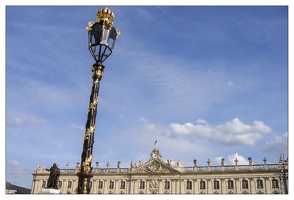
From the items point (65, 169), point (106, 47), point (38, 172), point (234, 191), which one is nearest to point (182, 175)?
point (234, 191)

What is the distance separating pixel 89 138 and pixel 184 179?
43.7m

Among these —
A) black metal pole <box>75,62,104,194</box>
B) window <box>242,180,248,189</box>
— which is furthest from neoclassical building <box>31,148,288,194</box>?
black metal pole <box>75,62,104,194</box>

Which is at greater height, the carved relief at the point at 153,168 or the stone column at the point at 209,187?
the carved relief at the point at 153,168

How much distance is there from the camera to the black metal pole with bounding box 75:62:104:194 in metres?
9.12

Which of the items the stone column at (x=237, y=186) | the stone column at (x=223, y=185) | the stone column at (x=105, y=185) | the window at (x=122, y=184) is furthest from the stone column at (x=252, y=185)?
the stone column at (x=105, y=185)

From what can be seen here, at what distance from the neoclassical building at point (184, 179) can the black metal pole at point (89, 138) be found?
4187 centimetres

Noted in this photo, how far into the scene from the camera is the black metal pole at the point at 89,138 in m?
9.12

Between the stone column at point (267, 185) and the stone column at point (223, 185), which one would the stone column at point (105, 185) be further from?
the stone column at point (267, 185)

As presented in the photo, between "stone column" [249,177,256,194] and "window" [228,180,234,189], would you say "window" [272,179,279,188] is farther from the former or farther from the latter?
"window" [228,180,234,189]

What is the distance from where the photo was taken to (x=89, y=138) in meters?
9.59
